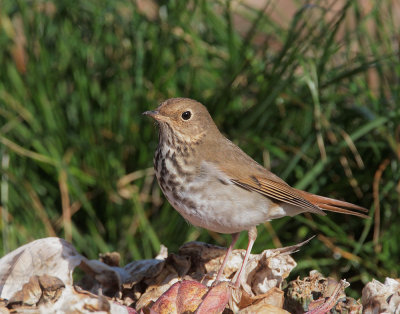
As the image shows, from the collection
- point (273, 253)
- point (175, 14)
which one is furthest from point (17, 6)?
point (273, 253)

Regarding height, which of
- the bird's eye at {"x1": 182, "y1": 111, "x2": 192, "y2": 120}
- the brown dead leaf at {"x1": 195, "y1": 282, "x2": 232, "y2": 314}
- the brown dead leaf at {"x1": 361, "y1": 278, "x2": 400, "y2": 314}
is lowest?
the brown dead leaf at {"x1": 195, "y1": 282, "x2": 232, "y2": 314}

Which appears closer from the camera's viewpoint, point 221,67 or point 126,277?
point 126,277

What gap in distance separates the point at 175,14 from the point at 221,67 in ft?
1.48

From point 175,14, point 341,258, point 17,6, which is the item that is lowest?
point 341,258

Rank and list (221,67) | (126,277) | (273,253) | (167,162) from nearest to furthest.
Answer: (273,253) < (126,277) < (167,162) < (221,67)

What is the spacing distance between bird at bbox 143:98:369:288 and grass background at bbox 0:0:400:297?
65cm

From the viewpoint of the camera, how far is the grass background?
3230 mm

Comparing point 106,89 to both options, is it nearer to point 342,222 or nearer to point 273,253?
point 342,222

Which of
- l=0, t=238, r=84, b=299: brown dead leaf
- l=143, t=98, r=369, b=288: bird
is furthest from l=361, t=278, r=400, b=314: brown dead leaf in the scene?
l=0, t=238, r=84, b=299: brown dead leaf

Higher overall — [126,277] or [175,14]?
[175,14]

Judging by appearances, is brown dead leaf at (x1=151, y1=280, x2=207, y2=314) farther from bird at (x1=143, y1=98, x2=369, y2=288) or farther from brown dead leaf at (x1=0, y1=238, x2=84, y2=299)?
bird at (x1=143, y1=98, x2=369, y2=288)

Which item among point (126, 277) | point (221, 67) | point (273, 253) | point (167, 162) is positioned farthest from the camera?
point (221, 67)

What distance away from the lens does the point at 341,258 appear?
3240 millimetres

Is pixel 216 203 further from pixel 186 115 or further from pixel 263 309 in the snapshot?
pixel 263 309
